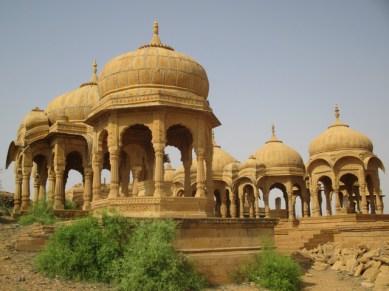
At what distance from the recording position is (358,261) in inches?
634

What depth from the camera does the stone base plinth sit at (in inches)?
540

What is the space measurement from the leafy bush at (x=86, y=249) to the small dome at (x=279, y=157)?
711 inches

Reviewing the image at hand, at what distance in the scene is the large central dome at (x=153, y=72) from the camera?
49.7 ft

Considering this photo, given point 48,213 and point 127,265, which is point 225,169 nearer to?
point 48,213

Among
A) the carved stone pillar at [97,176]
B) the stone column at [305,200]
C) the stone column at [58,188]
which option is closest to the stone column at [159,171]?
the carved stone pillar at [97,176]

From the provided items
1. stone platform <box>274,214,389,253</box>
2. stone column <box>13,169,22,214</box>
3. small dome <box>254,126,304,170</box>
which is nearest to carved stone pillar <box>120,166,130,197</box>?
stone column <box>13,169,22,214</box>

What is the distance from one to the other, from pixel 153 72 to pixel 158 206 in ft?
14.1

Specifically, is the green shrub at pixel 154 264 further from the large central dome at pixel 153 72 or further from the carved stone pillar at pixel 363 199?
the carved stone pillar at pixel 363 199

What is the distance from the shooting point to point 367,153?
84.0ft

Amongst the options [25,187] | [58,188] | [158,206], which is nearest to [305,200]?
[58,188]

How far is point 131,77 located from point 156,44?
1707 millimetres

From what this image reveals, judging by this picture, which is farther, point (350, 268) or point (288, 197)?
point (288, 197)

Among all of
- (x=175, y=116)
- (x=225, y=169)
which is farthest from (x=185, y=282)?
(x=225, y=169)

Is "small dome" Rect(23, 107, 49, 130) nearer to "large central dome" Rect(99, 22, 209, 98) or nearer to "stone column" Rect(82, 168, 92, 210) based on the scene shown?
"stone column" Rect(82, 168, 92, 210)
